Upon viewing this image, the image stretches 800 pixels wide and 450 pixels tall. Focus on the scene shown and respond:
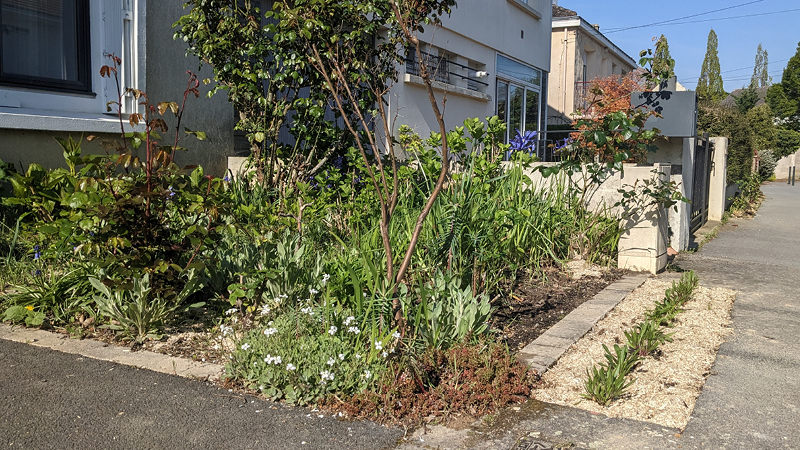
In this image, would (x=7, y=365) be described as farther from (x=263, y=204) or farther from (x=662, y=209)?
(x=662, y=209)

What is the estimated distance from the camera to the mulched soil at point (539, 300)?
4031mm

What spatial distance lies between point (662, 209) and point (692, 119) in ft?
4.57

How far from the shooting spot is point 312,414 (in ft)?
9.14

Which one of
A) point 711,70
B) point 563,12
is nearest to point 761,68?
point 711,70

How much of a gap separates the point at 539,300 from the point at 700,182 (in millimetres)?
5597

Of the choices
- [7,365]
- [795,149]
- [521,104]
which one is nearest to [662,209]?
[7,365]

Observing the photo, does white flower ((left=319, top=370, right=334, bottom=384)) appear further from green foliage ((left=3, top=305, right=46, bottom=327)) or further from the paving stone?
green foliage ((left=3, top=305, right=46, bottom=327))

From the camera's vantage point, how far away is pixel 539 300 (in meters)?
4.73

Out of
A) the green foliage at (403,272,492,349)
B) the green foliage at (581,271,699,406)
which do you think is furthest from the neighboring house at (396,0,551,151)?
the green foliage at (403,272,492,349)

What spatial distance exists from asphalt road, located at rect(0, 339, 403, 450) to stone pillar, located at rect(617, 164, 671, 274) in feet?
12.9

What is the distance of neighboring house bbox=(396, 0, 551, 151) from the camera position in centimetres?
1080

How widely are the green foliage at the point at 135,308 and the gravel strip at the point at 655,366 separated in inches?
79.4

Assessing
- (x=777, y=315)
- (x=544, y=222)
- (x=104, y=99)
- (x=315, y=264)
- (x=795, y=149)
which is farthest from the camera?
(x=795, y=149)

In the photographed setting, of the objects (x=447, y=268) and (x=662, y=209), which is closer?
(x=447, y=268)
